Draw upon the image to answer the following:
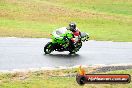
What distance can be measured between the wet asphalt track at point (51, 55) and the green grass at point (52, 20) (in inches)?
142

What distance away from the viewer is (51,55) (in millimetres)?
21594

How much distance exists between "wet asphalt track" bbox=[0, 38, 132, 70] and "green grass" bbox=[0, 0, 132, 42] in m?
3.61

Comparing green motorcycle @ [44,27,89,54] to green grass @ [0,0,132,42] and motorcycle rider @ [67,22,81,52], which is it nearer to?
motorcycle rider @ [67,22,81,52]

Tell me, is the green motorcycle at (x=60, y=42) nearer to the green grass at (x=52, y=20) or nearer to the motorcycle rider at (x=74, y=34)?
the motorcycle rider at (x=74, y=34)

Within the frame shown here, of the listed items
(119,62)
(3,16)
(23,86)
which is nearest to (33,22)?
(3,16)

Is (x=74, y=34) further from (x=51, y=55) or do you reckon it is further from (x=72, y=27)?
(x=51, y=55)

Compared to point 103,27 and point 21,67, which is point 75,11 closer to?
point 103,27

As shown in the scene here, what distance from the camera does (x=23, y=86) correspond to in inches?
516

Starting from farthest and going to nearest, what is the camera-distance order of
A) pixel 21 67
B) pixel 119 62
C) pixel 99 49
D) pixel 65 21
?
pixel 65 21, pixel 99 49, pixel 119 62, pixel 21 67

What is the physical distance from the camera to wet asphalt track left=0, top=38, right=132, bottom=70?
758 inches

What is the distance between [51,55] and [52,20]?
19.7m

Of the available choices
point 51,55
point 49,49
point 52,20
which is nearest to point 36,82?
point 51,55

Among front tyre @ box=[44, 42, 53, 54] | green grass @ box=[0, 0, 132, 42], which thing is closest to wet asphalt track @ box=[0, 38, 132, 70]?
front tyre @ box=[44, 42, 53, 54]

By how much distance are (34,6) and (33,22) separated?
346 inches
